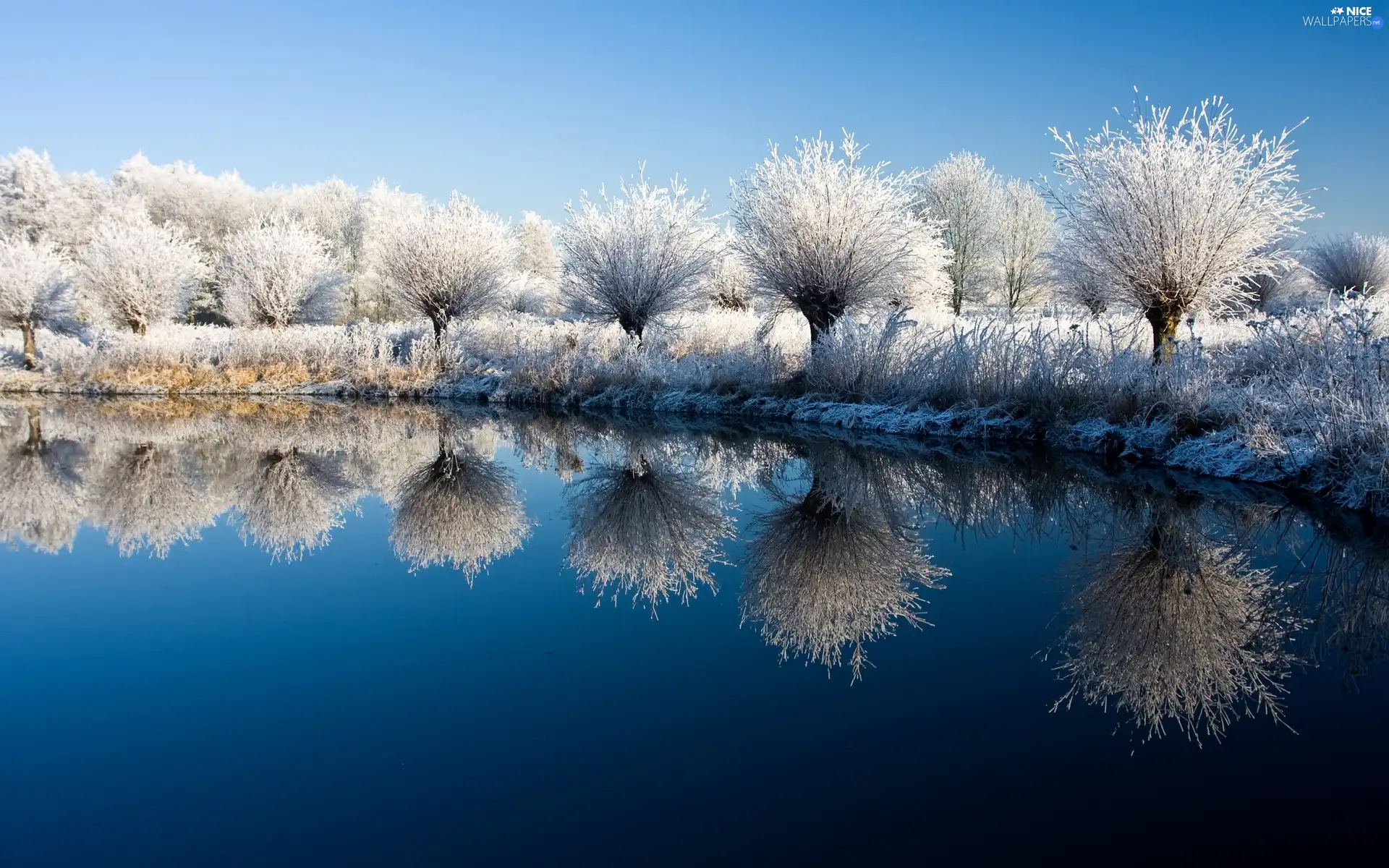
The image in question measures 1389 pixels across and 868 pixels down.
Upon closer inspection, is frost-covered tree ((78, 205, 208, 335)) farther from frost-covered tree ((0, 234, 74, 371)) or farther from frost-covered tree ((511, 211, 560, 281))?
frost-covered tree ((511, 211, 560, 281))

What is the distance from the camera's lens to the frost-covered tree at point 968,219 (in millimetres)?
34219

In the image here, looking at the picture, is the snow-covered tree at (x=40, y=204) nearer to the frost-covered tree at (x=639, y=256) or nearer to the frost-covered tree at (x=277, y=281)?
the frost-covered tree at (x=277, y=281)

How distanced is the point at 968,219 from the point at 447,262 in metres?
22.1

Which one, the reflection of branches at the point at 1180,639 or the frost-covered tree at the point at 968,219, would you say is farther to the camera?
the frost-covered tree at the point at 968,219

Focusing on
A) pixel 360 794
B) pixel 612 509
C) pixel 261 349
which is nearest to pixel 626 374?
pixel 612 509

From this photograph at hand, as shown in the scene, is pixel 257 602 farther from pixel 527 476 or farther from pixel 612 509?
pixel 527 476

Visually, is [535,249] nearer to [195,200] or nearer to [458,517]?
[195,200]

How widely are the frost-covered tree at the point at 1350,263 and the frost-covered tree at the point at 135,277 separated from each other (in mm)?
41088

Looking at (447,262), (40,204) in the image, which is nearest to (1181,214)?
(447,262)

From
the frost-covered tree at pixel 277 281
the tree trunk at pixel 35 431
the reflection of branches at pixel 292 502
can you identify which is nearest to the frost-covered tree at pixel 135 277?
the frost-covered tree at pixel 277 281

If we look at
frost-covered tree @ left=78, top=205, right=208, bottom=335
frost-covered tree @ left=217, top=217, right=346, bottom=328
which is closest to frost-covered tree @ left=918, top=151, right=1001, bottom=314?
frost-covered tree @ left=217, top=217, right=346, bottom=328

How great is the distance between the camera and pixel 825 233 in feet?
50.6

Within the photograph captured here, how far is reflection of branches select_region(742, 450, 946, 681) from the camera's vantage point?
4137 mm

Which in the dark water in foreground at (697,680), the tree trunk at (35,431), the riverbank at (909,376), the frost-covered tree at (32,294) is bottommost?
the dark water in foreground at (697,680)
